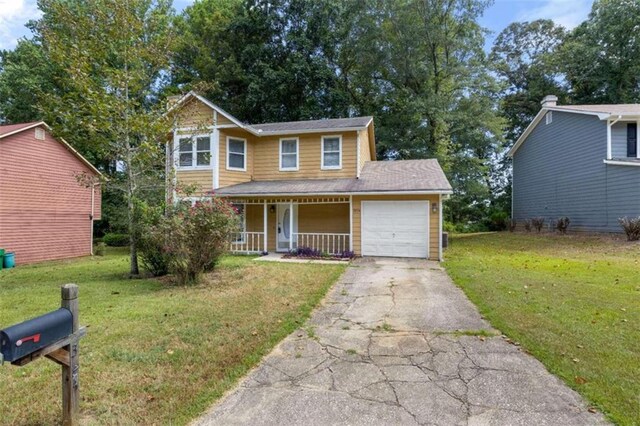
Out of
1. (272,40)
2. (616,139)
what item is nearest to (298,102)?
(272,40)

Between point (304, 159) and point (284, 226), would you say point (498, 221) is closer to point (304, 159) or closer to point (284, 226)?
point (304, 159)

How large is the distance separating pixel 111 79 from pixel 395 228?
9.89m

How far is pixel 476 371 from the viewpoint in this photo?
12.2ft

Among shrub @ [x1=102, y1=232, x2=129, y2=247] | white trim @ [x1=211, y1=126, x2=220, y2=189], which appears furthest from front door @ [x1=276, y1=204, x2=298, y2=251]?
shrub @ [x1=102, y1=232, x2=129, y2=247]

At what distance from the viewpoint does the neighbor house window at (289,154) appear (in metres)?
15.0

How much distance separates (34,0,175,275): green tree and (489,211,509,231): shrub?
23876 mm

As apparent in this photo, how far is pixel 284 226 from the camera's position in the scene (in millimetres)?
14750

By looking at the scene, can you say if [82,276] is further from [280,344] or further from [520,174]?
[520,174]

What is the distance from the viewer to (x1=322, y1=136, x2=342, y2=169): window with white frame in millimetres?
14555

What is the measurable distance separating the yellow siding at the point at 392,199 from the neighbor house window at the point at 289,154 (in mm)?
3731

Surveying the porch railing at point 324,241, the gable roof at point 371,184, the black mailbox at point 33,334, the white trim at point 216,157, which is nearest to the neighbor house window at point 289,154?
the gable roof at point 371,184

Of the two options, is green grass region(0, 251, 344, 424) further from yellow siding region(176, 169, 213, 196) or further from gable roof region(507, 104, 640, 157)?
gable roof region(507, 104, 640, 157)

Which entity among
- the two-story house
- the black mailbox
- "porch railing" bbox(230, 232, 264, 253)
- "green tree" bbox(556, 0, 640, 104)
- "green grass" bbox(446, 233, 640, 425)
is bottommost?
"green grass" bbox(446, 233, 640, 425)

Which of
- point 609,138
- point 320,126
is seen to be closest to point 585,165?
point 609,138
